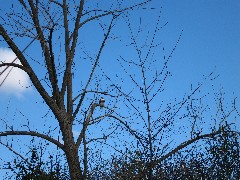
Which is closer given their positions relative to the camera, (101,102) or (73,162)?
(73,162)

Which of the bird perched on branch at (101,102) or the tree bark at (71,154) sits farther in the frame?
the bird perched on branch at (101,102)

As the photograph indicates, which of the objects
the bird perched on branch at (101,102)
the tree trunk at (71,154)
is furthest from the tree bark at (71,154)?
the bird perched on branch at (101,102)

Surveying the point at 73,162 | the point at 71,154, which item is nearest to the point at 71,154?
the point at 71,154

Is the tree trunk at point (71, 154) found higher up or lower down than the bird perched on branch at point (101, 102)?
lower down

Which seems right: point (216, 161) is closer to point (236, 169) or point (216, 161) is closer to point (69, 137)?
point (236, 169)

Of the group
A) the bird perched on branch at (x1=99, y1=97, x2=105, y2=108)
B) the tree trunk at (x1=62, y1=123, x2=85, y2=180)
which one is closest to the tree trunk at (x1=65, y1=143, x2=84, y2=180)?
the tree trunk at (x1=62, y1=123, x2=85, y2=180)

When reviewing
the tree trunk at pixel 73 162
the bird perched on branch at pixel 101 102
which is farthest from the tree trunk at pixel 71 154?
the bird perched on branch at pixel 101 102

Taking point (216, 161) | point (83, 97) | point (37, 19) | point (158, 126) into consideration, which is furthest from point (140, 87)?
point (216, 161)

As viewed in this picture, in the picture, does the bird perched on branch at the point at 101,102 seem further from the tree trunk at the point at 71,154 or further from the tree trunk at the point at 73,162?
the tree trunk at the point at 73,162

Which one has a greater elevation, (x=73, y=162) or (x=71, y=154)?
(x=71, y=154)

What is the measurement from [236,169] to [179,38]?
1629cm

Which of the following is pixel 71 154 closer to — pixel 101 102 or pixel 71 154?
pixel 71 154

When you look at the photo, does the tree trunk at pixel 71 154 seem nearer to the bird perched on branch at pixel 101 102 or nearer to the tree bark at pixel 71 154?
the tree bark at pixel 71 154

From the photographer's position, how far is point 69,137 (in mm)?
4855
